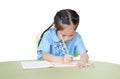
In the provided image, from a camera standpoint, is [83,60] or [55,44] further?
[55,44]

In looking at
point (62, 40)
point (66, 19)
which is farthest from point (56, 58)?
point (66, 19)

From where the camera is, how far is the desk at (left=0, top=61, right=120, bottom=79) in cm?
170

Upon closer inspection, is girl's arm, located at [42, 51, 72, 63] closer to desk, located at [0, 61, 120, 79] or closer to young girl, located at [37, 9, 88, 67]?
young girl, located at [37, 9, 88, 67]

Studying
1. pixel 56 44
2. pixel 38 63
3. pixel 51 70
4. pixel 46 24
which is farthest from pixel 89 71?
pixel 46 24

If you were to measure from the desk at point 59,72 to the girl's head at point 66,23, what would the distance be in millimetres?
358

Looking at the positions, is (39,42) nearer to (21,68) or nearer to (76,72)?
(21,68)

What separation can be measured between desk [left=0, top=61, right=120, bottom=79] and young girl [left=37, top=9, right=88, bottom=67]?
0.23 meters

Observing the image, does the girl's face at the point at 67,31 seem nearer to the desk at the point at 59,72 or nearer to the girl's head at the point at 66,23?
the girl's head at the point at 66,23

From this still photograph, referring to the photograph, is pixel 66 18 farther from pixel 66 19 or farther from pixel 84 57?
pixel 84 57

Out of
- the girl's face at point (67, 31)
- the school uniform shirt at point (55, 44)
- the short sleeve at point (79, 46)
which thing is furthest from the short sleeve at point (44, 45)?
the short sleeve at point (79, 46)

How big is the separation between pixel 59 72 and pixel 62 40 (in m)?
0.52

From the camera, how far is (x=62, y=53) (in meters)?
2.35

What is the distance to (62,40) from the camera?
90.3 inches

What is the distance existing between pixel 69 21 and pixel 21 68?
54 centimetres
